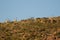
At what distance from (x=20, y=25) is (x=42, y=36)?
1.59m

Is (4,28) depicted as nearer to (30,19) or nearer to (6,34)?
(6,34)

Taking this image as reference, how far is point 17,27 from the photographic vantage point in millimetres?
8852

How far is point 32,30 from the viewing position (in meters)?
8.19

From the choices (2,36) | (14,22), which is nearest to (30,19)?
(14,22)

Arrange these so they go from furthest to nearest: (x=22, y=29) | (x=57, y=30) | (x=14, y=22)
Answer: (x=14, y=22) < (x=22, y=29) < (x=57, y=30)

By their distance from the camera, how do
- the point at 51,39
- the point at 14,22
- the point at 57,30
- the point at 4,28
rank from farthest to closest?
the point at 14,22, the point at 4,28, the point at 57,30, the point at 51,39

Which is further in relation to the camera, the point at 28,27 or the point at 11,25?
the point at 11,25

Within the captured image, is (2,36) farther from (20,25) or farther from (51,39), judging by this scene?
(51,39)

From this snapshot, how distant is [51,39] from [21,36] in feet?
3.81

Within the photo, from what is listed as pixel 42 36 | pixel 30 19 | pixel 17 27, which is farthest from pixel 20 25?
pixel 42 36

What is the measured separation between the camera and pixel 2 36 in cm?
816

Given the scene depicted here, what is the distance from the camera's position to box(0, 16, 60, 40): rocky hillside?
7686 mm

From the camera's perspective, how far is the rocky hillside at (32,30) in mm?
7686

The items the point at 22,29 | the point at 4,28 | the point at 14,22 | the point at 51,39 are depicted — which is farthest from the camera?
the point at 14,22
